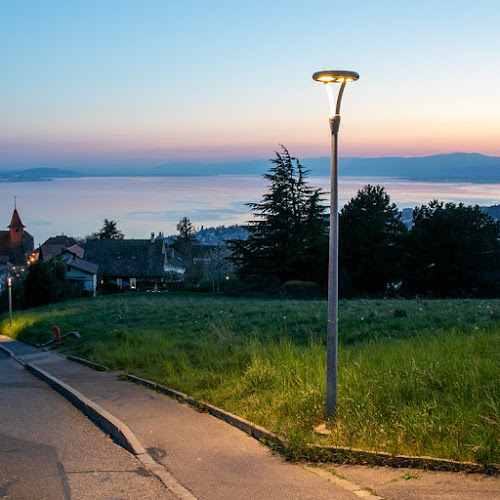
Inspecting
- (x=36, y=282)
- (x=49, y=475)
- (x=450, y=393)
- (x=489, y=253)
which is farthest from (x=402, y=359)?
(x=36, y=282)

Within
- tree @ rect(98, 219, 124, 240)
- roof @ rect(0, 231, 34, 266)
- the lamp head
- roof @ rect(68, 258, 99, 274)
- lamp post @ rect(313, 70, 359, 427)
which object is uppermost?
the lamp head

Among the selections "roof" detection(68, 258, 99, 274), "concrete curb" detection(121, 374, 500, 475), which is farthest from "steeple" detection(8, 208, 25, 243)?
"concrete curb" detection(121, 374, 500, 475)

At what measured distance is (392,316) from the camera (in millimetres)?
17250

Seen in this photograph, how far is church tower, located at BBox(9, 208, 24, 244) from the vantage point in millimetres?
121500

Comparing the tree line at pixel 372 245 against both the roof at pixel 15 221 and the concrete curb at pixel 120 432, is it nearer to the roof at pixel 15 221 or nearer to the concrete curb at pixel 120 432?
the concrete curb at pixel 120 432

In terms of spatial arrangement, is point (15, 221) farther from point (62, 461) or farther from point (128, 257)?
point (62, 461)

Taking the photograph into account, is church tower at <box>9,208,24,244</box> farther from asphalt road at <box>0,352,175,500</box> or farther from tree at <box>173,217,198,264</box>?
asphalt road at <box>0,352,175,500</box>

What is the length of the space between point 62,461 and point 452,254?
43469 mm

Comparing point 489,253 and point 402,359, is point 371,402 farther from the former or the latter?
point 489,253

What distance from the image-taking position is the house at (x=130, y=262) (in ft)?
260

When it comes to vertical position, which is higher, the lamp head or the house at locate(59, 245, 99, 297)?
the lamp head

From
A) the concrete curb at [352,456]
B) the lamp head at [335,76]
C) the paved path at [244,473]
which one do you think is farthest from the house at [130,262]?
the lamp head at [335,76]

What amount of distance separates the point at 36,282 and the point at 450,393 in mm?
53379

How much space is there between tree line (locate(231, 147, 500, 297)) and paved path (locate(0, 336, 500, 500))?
3844 centimetres
